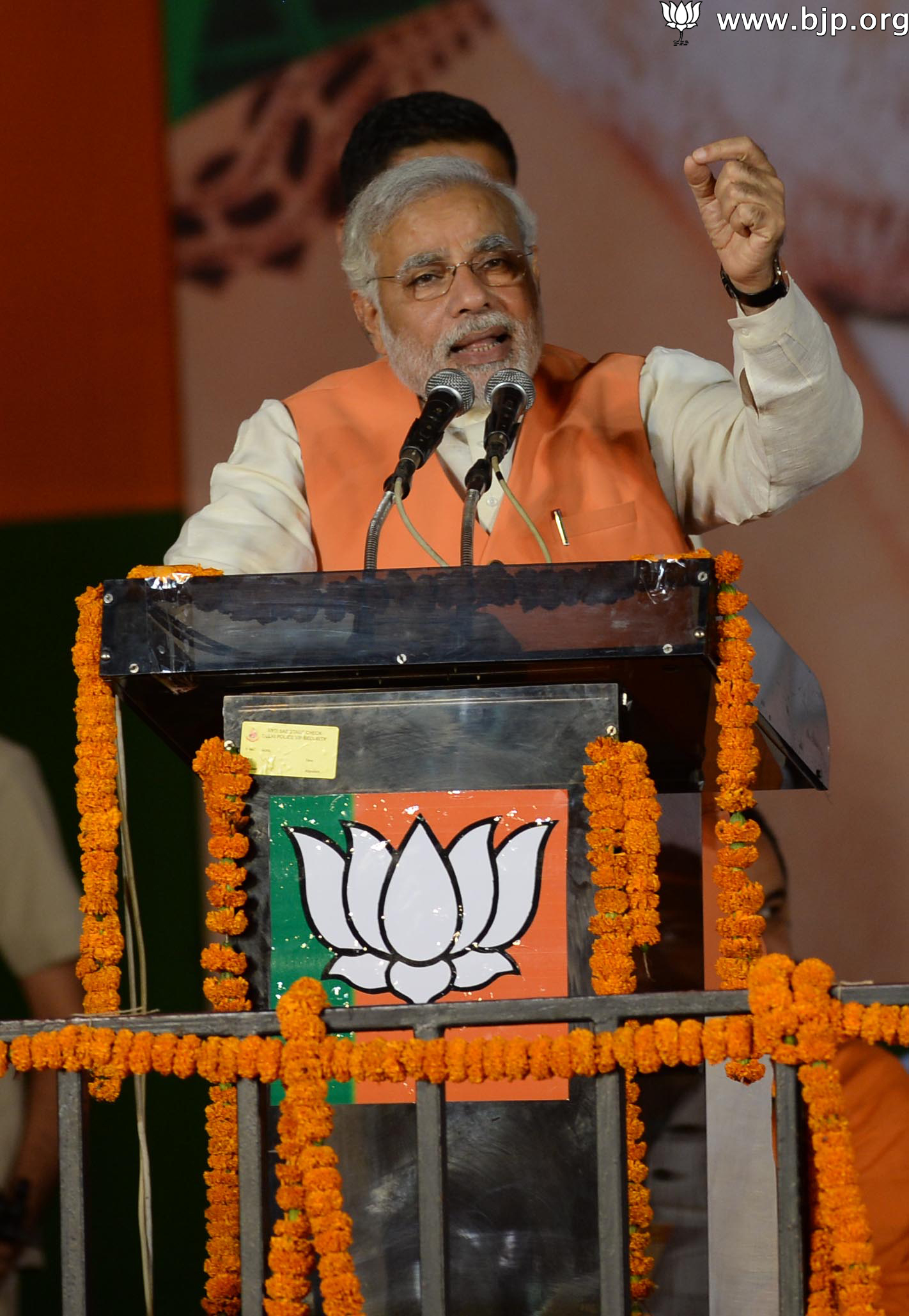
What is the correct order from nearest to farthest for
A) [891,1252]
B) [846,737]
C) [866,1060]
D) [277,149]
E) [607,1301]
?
[607,1301] → [891,1252] → [866,1060] → [846,737] → [277,149]

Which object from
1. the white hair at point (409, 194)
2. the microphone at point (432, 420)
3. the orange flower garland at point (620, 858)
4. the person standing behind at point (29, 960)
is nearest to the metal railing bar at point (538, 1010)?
the orange flower garland at point (620, 858)

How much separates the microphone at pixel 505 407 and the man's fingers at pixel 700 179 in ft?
0.99

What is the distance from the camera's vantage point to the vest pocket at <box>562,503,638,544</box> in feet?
8.08

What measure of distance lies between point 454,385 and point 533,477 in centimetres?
63

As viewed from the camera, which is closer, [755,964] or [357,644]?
[755,964]

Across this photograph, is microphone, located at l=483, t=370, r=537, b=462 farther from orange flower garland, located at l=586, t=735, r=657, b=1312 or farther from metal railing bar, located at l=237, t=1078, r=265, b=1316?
metal railing bar, located at l=237, t=1078, r=265, b=1316

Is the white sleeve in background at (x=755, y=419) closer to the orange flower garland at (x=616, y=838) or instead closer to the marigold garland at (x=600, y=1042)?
the marigold garland at (x=600, y=1042)

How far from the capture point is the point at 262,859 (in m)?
1.71

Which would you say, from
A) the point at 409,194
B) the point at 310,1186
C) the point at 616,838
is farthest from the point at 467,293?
the point at 310,1186

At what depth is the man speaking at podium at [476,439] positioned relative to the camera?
2438 mm

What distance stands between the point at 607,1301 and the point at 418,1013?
32 centimetres

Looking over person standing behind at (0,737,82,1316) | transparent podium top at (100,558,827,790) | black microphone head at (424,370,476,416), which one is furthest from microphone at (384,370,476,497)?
person standing behind at (0,737,82,1316)

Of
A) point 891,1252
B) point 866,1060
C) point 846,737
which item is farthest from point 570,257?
point 891,1252

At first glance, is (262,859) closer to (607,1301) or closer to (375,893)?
(375,893)
